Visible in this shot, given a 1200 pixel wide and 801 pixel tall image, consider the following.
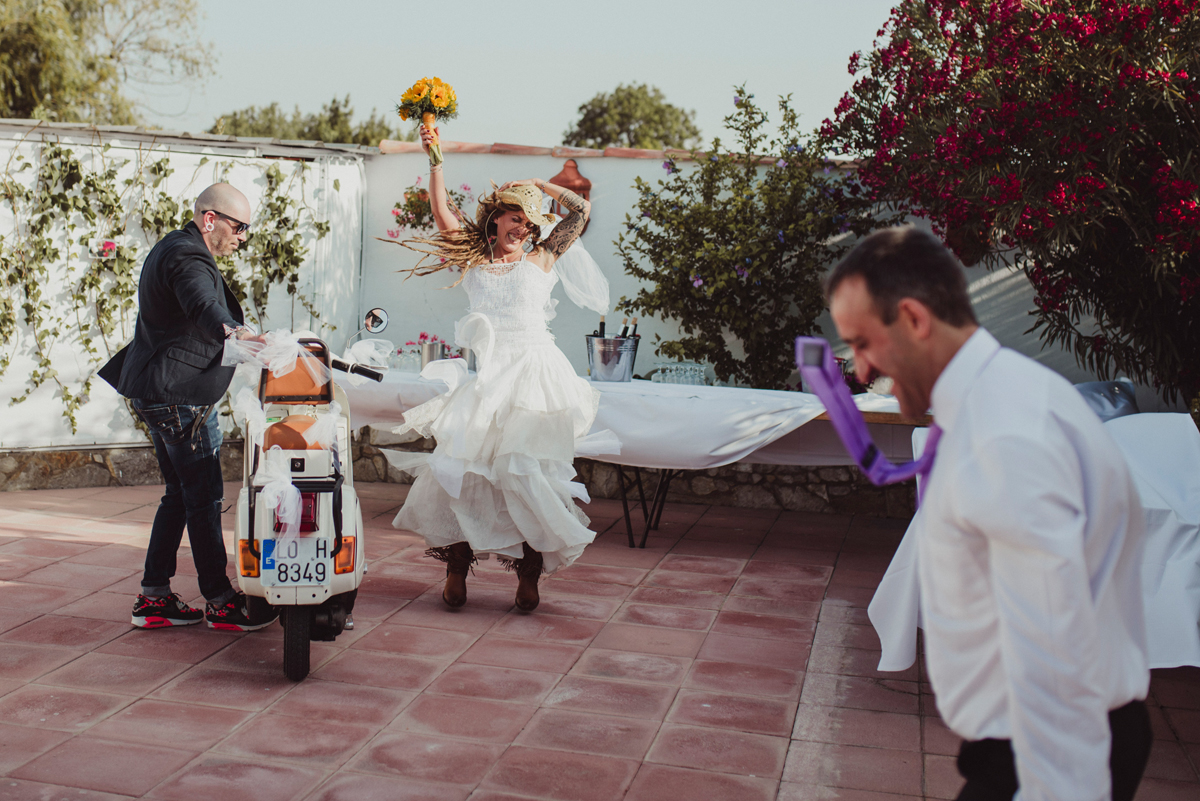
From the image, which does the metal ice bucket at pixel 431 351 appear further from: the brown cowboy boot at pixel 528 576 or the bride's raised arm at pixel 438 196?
the brown cowboy boot at pixel 528 576

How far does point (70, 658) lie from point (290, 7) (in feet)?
53.8

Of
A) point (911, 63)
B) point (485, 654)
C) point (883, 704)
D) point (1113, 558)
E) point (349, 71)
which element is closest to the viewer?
point (1113, 558)

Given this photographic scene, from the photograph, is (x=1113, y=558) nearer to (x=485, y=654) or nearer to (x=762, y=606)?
(x=485, y=654)

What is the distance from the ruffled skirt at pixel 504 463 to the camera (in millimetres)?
4023

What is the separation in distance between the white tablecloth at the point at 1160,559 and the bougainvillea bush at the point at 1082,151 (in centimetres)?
109

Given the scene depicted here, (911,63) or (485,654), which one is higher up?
(911,63)

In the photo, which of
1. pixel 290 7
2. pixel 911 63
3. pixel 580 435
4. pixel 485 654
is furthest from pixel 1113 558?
pixel 290 7

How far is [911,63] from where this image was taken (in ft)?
18.3

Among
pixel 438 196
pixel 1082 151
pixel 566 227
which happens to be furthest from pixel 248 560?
pixel 1082 151

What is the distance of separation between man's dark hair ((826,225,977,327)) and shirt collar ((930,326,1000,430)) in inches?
1.7

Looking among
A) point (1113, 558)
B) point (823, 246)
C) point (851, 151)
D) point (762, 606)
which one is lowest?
point (762, 606)

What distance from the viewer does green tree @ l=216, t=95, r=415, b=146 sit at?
3634 centimetres

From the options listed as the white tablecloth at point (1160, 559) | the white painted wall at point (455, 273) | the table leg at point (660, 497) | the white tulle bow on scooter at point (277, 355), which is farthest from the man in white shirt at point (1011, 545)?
the white painted wall at point (455, 273)

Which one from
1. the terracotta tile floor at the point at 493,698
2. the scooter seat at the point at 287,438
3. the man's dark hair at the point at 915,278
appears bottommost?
the terracotta tile floor at the point at 493,698
